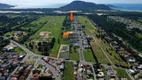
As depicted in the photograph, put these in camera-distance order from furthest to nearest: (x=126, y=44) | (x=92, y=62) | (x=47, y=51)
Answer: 1. (x=126, y=44)
2. (x=47, y=51)
3. (x=92, y=62)

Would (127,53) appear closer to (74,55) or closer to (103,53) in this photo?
(103,53)

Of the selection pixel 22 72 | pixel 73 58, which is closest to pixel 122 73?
pixel 73 58

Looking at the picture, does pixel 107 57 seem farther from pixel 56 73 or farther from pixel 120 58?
pixel 56 73

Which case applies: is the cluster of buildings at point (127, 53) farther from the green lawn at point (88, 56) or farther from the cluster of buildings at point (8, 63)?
the cluster of buildings at point (8, 63)

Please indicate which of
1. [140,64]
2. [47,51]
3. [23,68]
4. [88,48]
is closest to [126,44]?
[88,48]

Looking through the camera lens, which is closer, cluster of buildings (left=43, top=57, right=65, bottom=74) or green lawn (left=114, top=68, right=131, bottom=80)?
green lawn (left=114, top=68, right=131, bottom=80)

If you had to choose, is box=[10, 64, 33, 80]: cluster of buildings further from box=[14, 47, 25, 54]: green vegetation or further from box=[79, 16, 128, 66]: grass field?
box=[79, 16, 128, 66]: grass field

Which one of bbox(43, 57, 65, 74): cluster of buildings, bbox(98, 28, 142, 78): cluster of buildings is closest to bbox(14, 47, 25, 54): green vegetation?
bbox(43, 57, 65, 74): cluster of buildings

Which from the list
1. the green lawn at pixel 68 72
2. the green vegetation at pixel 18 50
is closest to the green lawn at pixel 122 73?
the green lawn at pixel 68 72

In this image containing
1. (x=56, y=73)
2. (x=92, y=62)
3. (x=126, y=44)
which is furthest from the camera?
(x=126, y=44)

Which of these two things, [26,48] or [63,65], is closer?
[63,65]
